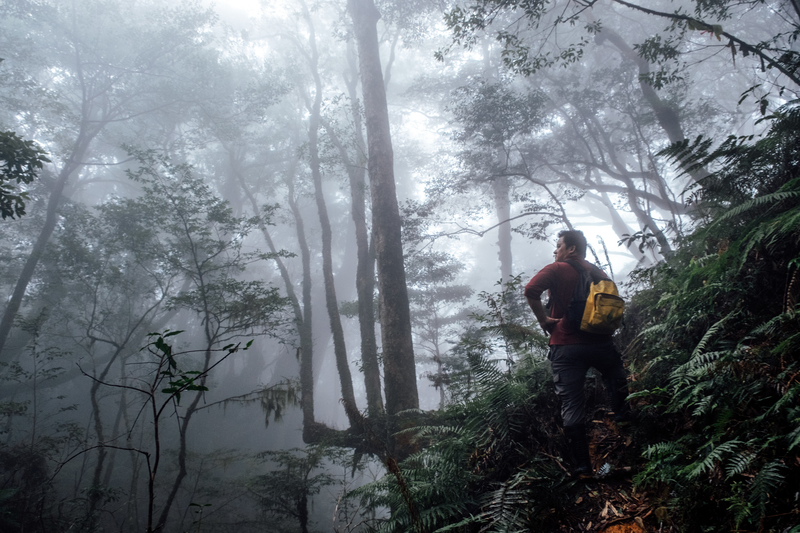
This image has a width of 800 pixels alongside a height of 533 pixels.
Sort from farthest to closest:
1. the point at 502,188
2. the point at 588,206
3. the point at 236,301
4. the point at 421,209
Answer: the point at 588,206 < the point at 502,188 < the point at 421,209 < the point at 236,301

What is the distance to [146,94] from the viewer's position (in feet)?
69.4

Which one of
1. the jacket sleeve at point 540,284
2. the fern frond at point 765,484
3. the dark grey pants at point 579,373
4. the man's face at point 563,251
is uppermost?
the man's face at point 563,251

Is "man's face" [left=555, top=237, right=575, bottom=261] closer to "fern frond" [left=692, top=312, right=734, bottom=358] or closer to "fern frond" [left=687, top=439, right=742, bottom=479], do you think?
"fern frond" [left=692, top=312, right=734, bottom=358]

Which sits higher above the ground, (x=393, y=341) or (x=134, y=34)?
(x=134, y=34)

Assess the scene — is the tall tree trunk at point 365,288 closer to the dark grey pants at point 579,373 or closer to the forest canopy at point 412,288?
the forest canopy at point 412,288

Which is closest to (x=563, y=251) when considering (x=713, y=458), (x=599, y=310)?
A: (x=599, y=310)

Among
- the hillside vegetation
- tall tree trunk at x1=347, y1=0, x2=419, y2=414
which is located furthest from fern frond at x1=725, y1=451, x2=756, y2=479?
tall tree trunk at x1=347, y1=0, x2=419, y2=414

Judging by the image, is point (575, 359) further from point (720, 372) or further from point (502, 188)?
point (502, 188)

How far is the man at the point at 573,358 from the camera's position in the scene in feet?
9.21

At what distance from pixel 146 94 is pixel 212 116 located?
4.72 meters

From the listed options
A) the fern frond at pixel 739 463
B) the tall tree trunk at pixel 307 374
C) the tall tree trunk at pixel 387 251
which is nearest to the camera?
the fern frond at pixel 739 463

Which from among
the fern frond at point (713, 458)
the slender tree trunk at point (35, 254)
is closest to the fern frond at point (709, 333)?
the fern frond at point (713, 458)

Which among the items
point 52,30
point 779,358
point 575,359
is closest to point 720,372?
point 779,358

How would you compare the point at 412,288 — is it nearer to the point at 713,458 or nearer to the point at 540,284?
the point at 540,284
